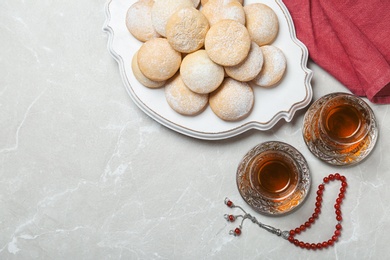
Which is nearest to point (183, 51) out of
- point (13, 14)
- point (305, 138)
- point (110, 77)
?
point (110, 77)

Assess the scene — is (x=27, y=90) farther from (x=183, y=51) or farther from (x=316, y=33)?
(x=316, y=33)

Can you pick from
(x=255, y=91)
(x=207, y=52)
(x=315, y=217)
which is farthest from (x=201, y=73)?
(x=315, y=217)

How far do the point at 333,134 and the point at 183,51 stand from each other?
0.37 m

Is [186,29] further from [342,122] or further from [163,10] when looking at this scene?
[342,122]

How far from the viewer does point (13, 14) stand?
1254mm

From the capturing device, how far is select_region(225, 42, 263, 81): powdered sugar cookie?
3.53 feet

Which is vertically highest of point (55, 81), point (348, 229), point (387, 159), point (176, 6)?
point (176, 6)

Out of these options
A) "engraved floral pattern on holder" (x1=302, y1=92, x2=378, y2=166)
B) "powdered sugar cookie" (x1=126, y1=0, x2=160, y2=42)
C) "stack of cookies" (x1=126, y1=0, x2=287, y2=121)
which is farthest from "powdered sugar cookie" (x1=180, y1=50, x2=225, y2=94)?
"engraved floral pattern on holder" (x1=302, y1=92, x2=378, y2=166)

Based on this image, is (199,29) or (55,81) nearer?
(199,29)

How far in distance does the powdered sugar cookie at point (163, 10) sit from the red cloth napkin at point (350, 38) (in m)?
0.26

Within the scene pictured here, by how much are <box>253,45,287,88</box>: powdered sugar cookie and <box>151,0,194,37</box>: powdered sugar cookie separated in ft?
0.64

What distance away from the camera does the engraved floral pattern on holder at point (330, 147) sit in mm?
1159

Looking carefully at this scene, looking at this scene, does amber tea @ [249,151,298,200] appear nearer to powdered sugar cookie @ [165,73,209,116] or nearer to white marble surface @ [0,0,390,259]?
white marble surface @ [0,0,390,259]

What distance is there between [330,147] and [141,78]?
426 millimetres
